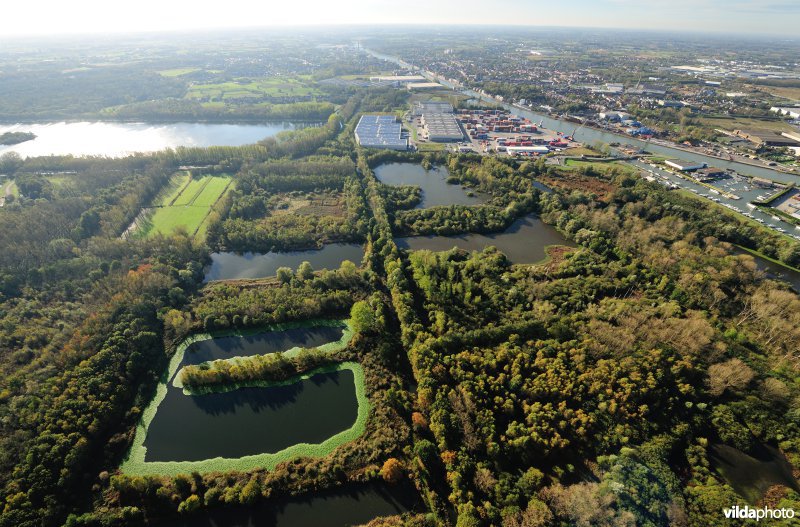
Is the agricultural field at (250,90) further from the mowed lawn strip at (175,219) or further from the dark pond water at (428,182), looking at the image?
the mowed lawn strip at (175,219)

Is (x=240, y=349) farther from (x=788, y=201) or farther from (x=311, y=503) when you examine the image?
(x=788, y=201)

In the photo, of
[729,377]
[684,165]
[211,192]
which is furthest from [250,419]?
[684,165]

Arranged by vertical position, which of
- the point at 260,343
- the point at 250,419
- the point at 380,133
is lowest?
the point at 250,419

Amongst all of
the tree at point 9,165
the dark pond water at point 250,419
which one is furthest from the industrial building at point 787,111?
the tree at point 9,165

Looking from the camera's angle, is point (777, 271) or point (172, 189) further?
point (172, 189)

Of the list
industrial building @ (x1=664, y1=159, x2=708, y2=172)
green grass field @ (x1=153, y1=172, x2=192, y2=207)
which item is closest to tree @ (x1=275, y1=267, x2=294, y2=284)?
green grass field @ (x1=153, y1=172, x2=192, y2=207)

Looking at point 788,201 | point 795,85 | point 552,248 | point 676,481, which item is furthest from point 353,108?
point 795,85

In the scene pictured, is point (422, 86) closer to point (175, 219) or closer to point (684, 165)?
point (684, 165)

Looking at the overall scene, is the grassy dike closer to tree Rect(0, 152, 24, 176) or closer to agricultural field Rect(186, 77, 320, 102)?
tree Rect(0, 152, 24, 176)
